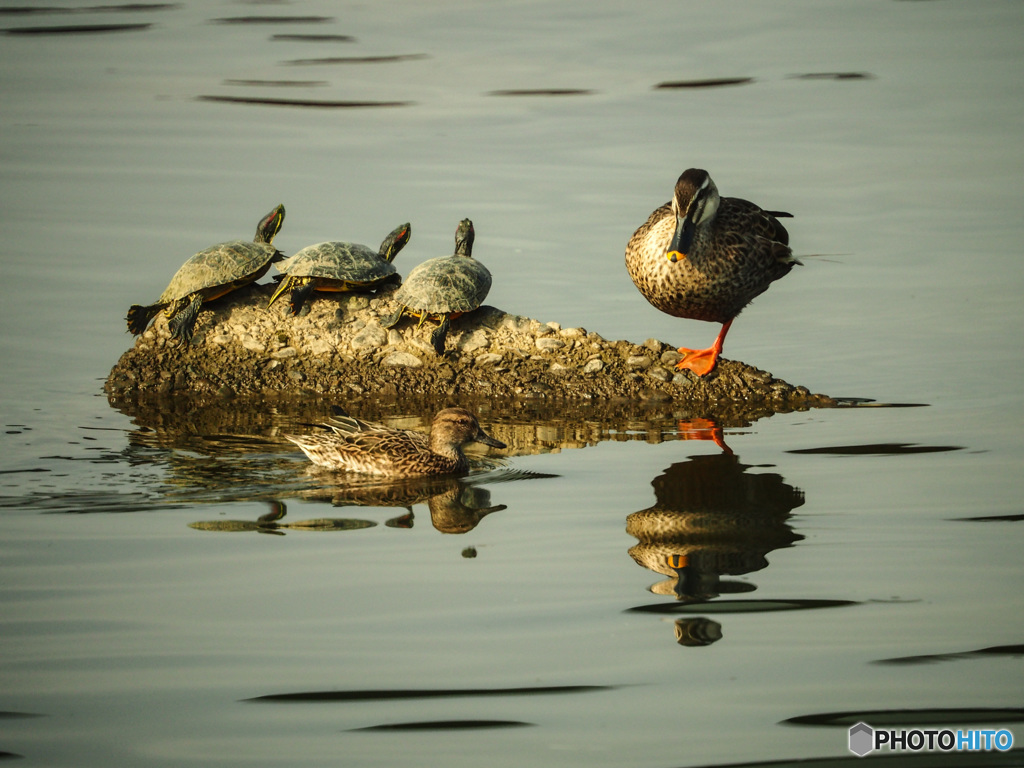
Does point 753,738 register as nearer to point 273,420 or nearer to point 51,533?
point 51,533

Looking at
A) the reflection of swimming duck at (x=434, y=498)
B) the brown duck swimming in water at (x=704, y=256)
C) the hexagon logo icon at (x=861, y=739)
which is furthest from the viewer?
the brown duck swimming in water at (x=704, y=256)

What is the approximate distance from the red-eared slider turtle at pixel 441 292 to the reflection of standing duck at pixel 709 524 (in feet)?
8.38

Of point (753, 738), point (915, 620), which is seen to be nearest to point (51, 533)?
point (753, 738)

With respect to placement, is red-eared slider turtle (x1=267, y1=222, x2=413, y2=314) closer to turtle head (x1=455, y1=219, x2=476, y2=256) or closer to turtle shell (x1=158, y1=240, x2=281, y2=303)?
turtle shell (x1=158, y1=240, x2=281, y2=303)

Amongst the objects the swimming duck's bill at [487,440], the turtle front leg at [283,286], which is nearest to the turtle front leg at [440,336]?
the turtle front leg at [283,286]

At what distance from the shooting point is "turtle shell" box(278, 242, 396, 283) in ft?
29.8

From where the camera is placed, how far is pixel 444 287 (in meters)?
8.96

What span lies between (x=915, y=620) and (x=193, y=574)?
298 cm

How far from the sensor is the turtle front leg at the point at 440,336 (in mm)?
A: 9023

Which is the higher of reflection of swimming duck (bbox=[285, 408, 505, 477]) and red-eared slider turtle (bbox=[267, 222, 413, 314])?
red-eared slider turtle (bbox=[267, 222, 413, 314])

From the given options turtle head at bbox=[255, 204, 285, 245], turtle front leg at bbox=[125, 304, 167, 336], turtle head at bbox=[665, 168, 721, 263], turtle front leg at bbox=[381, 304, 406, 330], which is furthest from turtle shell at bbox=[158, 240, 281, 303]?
turtle head at bbox=[665, 168, 721, 263]

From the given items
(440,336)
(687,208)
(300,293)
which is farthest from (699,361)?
(300,293)

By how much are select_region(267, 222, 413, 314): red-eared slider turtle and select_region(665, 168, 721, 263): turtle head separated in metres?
2.31

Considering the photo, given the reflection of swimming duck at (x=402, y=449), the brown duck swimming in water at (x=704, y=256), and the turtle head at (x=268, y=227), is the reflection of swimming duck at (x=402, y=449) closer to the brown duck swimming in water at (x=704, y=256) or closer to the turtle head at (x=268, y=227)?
the brown duck swimming in water at (x=704, y=256)
